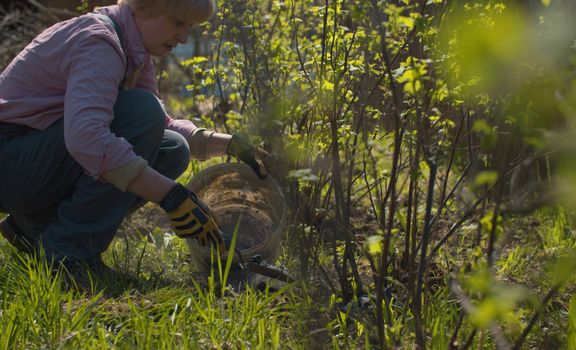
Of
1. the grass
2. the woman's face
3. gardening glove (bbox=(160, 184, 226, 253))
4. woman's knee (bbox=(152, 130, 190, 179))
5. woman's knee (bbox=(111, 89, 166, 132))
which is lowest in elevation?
the grass

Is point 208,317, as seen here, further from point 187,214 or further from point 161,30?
point 161,30

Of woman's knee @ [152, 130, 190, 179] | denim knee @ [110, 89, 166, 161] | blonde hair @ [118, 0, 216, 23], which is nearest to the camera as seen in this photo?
blonde hair @ [118, 0, 216, 23]

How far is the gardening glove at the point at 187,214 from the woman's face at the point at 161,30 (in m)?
0.61

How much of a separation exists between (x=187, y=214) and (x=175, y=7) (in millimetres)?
740

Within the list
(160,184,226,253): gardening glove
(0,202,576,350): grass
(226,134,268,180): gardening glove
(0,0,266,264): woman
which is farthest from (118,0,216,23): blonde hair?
(0,202,576,350): grass

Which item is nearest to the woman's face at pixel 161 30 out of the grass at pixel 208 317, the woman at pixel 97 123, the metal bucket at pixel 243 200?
the woman at pixel 97 123

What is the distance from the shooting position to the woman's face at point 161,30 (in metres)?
2.80

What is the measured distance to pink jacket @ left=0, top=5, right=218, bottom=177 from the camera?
2.52m

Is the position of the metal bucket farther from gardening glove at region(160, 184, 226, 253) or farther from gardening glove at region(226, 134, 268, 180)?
gardening glove at region(160, 184, 226, 253)

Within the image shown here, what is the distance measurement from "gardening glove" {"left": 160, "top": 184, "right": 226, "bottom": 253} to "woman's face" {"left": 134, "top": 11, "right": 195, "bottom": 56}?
607mm

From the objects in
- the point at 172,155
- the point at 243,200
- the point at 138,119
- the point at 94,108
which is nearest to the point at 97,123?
the point at 94,108

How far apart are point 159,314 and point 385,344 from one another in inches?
28.7

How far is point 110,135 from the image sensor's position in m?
2.53

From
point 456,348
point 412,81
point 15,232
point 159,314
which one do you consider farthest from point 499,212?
point 15,232
